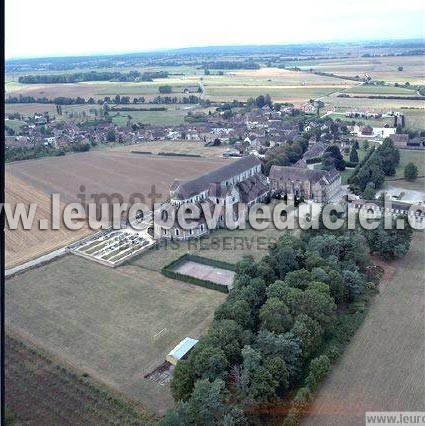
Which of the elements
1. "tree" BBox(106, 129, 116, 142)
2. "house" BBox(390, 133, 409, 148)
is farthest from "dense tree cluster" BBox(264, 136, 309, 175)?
"tree" BBox(106, 129, 116, 142)

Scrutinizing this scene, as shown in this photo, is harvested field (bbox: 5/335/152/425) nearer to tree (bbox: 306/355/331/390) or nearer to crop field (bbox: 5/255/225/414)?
crop field (bbox: 5/255/225/414)

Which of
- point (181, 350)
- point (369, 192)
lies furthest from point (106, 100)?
point (181, 350)

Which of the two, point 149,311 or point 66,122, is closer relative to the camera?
point 149,311

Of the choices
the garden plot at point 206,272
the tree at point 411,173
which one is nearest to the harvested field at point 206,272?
the garden plot at point 206,272

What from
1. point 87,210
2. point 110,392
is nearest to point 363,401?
point 110,392

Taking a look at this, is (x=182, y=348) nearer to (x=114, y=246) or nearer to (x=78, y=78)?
(x=114, y=246)

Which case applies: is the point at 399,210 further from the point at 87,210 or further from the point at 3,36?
the point at 3,36

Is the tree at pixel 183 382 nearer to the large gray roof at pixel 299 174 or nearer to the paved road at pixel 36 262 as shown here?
the paved road at pixel 36 262
